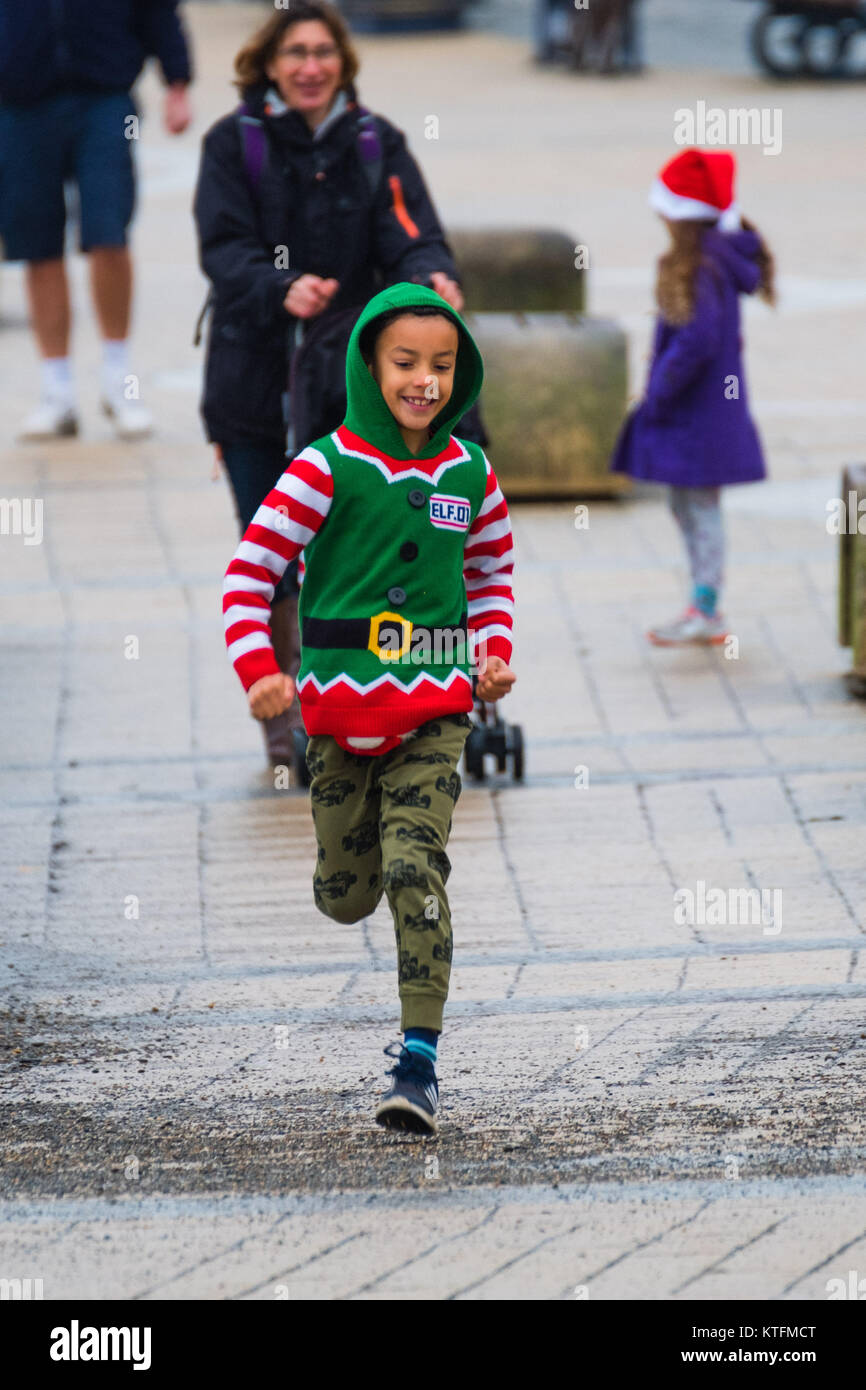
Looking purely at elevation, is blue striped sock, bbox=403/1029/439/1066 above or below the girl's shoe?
below

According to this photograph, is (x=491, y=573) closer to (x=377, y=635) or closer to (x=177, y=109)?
(x=377, y=635)

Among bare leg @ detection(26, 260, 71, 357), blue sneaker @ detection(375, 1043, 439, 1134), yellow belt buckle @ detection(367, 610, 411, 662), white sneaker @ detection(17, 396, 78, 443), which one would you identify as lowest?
blue sneaker @ detection(375, 1043, 439, 1134)

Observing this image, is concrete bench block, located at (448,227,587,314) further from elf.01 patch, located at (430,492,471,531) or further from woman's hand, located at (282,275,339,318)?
elf.01 patch, located at (430,492,471,531)

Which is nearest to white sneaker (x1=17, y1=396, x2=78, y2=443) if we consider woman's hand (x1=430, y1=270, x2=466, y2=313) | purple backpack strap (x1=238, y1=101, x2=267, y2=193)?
purple backpack strap (x1=238, y1=101, x2=267, y2=193)

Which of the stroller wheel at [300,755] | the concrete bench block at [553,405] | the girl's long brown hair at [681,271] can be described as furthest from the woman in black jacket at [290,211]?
the concrete bench block at [553,405]

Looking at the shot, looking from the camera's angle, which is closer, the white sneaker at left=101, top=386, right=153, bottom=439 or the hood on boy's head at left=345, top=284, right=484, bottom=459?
the hood on boy's head at left=345, top=284, right=484, bottom=459

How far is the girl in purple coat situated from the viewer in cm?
678

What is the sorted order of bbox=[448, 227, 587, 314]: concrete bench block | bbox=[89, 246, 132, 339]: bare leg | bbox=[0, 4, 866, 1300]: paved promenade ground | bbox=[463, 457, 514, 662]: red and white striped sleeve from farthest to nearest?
1. bbox=[448, 227, 587, 314]: concrete bench block
2. bbox=[89, 246, 132, 339]: bare leg
3. bbox=[463, 457, 514, 662]: red and white striped sleeve
4. bbox=[0, 4, 866, 1300]: paved promenade ground

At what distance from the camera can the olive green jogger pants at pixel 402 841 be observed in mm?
3730

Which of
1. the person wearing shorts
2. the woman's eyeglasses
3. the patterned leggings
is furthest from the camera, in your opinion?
the person wearing shorts

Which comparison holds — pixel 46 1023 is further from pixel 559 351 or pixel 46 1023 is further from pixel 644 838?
pixel 559 351

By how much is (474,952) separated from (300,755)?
1192mm
